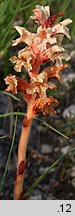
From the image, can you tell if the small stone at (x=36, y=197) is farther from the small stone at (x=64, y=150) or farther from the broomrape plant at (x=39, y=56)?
the broomrape plant at (x=39, y=56)

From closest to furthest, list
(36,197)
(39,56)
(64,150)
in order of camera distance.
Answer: (39,56), (36,197), (64,150)

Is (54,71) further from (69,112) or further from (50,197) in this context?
(69,112)

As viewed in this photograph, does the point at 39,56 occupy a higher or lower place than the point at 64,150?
higher

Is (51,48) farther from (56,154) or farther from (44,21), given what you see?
(56,154)

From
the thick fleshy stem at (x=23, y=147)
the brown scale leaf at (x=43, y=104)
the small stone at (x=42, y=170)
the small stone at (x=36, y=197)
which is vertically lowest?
the small stone at (x=36, y=197)

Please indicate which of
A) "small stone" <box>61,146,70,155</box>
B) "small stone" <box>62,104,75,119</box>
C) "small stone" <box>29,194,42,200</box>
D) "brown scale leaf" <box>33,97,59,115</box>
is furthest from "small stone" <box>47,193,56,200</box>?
"brown scale leaf" <box>33,97,59,115</box>

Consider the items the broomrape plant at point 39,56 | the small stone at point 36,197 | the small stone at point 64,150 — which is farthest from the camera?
the small stone at point 64,150

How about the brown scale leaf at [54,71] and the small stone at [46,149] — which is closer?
the brown scale leaf at [54,71]

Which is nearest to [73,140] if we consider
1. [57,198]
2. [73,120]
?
[73,120]

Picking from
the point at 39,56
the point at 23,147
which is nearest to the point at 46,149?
the point at 23,147

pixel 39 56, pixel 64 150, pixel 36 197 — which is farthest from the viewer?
pixel 64 150

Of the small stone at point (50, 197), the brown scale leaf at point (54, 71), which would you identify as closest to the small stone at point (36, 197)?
the small stone at point (50, 197)
